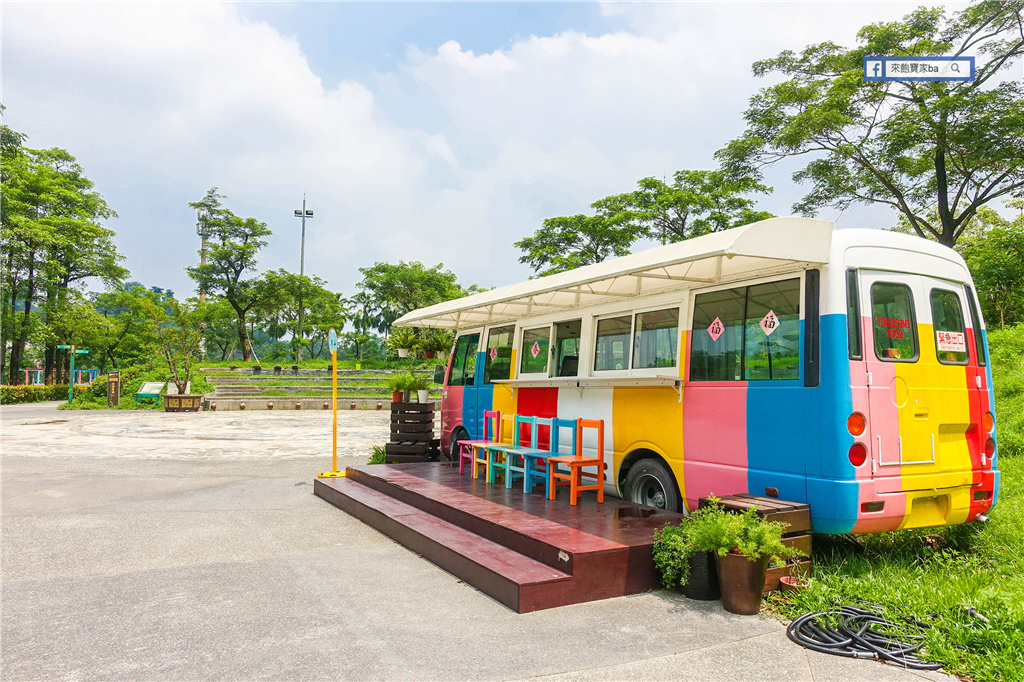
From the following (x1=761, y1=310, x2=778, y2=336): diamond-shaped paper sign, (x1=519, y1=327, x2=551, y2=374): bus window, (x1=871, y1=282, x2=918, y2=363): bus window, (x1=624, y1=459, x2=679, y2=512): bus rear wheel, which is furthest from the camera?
(x1=519, y1=327, x2=551, y2=374): bus window

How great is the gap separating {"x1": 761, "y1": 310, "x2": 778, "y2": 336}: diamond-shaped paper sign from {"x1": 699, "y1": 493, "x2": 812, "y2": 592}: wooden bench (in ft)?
4.29

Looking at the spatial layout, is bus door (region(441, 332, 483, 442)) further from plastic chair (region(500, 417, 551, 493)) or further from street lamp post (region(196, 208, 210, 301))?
street lamp post (region(196, 208, 210, 301))

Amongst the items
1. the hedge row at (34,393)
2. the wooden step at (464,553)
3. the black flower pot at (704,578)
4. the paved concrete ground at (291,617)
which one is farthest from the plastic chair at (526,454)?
the hedge row at (34,393)

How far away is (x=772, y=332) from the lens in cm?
497

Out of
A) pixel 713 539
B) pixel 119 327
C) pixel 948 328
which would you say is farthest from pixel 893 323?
pixel 119 327

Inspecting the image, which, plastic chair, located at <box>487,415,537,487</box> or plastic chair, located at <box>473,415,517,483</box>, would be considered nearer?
plastic chair, located at <box>487,415,537,487</box>

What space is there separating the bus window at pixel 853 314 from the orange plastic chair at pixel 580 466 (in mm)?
2456

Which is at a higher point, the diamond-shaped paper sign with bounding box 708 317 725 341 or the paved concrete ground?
the diamond-shaped paper sign with bounding box 708 317 725 341

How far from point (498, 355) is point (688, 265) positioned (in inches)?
169

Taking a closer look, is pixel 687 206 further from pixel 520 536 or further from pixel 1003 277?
pixel 520 536

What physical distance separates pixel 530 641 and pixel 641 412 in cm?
284

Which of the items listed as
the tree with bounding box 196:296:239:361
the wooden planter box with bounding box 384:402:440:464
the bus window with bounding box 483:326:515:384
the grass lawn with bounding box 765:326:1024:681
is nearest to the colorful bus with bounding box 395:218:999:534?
the grass lawn with bounding box 765:326:1024:681

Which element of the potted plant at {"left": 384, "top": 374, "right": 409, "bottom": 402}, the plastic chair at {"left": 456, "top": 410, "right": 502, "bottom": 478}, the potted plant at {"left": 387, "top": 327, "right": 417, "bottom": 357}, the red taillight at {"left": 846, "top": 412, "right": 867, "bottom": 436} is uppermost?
the potted plant at {"left": 387, "top": 327, "right": 417, "bottom": 357}

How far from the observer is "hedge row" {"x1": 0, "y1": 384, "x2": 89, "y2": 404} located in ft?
104
